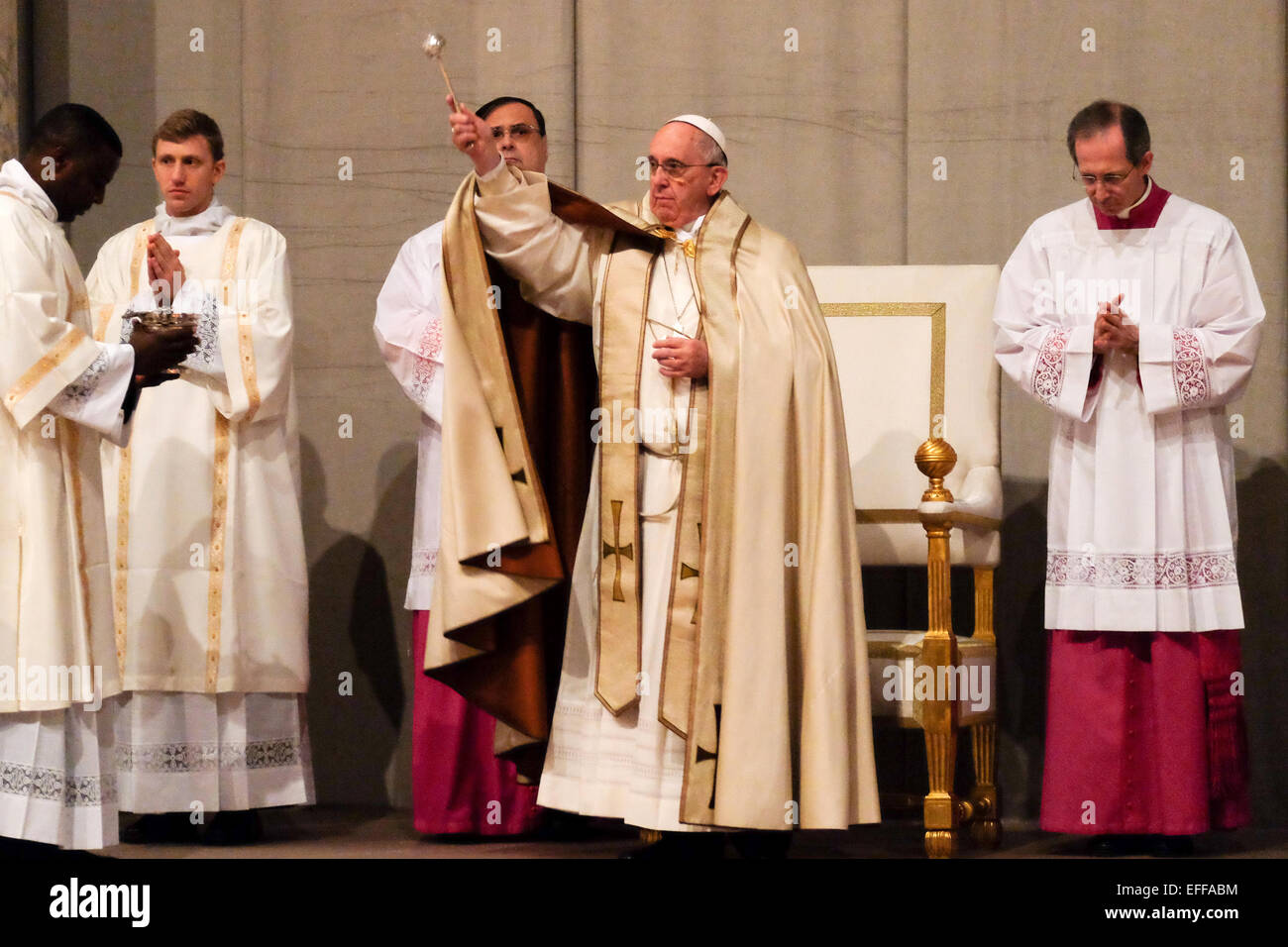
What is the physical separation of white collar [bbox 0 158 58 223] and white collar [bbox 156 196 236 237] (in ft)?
3.11

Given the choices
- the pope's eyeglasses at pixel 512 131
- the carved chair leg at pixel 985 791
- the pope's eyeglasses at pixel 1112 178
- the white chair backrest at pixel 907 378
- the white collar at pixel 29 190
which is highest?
the pope's eyeglasses at pixel 512 131

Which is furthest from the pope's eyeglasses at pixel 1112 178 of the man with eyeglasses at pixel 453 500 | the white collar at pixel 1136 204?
the man with eyeglasses at pixel 453 500

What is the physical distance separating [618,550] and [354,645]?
7.98 feet

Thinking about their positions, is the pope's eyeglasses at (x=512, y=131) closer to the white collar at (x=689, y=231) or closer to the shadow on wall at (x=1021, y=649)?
the white collar at (x=689, y=231)

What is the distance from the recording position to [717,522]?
4.61m

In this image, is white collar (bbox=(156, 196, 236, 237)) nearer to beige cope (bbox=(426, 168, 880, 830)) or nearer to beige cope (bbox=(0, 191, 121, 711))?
beige cope (bbox=(0, 191, 121, 711))

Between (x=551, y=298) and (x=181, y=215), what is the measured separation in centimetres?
174

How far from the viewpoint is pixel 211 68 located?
6.94m

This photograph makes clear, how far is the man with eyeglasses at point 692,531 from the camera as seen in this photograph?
14.7ft

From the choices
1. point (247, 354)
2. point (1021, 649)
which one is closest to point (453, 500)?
point (247, 354)

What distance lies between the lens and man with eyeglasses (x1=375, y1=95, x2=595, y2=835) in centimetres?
473

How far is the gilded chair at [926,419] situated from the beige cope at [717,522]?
0.68 m

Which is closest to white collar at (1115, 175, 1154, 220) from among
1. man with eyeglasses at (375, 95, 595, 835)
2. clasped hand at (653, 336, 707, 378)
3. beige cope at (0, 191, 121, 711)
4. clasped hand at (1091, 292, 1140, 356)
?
clasped hand at (1091, 292, 1140, 356)
